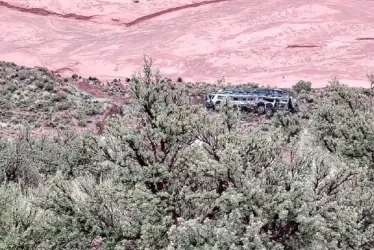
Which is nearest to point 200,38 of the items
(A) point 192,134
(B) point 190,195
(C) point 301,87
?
(C) point 301,87

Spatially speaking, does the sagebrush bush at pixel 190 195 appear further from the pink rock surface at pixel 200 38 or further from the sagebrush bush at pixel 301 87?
the pink rock surface at pixel 200 38

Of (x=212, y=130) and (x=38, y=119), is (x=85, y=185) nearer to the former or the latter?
(x=212, y=130)

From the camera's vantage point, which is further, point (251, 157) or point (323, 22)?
point (323, 22)

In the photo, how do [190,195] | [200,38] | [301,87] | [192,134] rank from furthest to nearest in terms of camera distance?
1. [200,38]
2. [301,87]
3. [192,134]
4. [190,195]

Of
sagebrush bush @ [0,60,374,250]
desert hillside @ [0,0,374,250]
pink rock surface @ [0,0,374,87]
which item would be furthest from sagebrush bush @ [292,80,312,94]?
sagebrush bush @ [0,60,374,250]

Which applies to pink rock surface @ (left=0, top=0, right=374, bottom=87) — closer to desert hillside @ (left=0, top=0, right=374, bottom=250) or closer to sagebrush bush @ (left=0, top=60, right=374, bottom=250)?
desert hillside @ (left=0, top=0, right=374, bottom=250)

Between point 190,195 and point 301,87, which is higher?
point 190,195

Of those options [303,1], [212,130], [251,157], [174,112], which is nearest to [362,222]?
[251,157]

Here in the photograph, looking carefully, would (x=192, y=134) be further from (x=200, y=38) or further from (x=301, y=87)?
(x=200, y=38)
